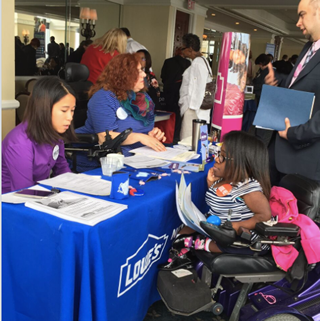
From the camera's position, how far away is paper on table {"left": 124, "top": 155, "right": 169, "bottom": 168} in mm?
2057

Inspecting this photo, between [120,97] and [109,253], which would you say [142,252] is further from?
[120,97]

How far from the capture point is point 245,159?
175 cm

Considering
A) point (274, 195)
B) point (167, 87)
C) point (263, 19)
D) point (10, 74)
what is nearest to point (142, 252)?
point (274, 195)

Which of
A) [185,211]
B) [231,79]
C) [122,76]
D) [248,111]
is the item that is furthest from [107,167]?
Result: [248,111]

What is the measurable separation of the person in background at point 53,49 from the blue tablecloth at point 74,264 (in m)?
5.25

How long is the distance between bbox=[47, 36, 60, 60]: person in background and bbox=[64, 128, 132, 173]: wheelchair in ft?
13.9

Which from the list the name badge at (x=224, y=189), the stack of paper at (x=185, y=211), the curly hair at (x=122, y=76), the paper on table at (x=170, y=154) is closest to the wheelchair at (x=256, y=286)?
the stack of paper at (x=185, y=211)

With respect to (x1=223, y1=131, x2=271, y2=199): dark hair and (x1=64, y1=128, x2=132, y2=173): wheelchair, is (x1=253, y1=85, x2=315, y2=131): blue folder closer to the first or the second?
(x1=223, y1=131, x2=271, y2=199): dark hair

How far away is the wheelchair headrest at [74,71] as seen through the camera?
3152mm

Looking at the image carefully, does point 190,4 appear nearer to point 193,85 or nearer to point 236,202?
point 193,85

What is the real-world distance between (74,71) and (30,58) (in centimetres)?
306

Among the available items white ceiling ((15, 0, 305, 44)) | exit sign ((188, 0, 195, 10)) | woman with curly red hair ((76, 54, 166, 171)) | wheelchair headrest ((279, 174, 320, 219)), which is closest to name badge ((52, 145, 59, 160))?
woman with curly red hair ((76, 54, 166, 171))

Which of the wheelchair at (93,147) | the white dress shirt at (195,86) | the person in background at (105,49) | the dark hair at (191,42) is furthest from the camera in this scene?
the dark hair at (191,42)

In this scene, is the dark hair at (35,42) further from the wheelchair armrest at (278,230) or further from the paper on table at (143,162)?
the wheelchair armrest at (278,230)
